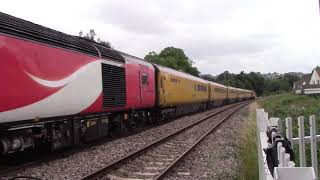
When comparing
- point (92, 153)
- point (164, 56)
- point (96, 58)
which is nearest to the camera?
point (92, 153)

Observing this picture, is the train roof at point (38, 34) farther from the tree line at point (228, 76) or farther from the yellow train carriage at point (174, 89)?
the tree line at point (228, 76)

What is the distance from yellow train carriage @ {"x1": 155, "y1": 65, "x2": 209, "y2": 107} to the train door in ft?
7.16

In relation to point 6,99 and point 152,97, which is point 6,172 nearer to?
point 6,99

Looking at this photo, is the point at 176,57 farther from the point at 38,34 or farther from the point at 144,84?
the point at 38,34

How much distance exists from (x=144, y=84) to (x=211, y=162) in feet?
26.3

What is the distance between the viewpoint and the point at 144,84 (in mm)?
17922

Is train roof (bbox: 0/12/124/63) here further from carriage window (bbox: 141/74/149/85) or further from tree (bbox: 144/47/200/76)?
tree (bbox: 144/47/200/76)

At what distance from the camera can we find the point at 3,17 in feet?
27.7

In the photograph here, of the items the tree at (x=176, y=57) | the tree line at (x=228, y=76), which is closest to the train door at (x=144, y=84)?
the tree line at (x=228, y=76)

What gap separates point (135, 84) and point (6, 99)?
338 inches

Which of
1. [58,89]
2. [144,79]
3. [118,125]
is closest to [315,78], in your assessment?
[144,79]

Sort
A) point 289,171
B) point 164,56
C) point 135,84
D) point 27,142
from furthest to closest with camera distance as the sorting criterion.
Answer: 1. point 164,56
2. point 135,84
3. point 27,142
4. point 289,171

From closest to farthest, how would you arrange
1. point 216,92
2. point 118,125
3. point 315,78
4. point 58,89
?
point 58,89
point 118,125
point 216,92
point 315,78

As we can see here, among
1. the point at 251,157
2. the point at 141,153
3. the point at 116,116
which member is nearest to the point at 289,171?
the point at 251,157
